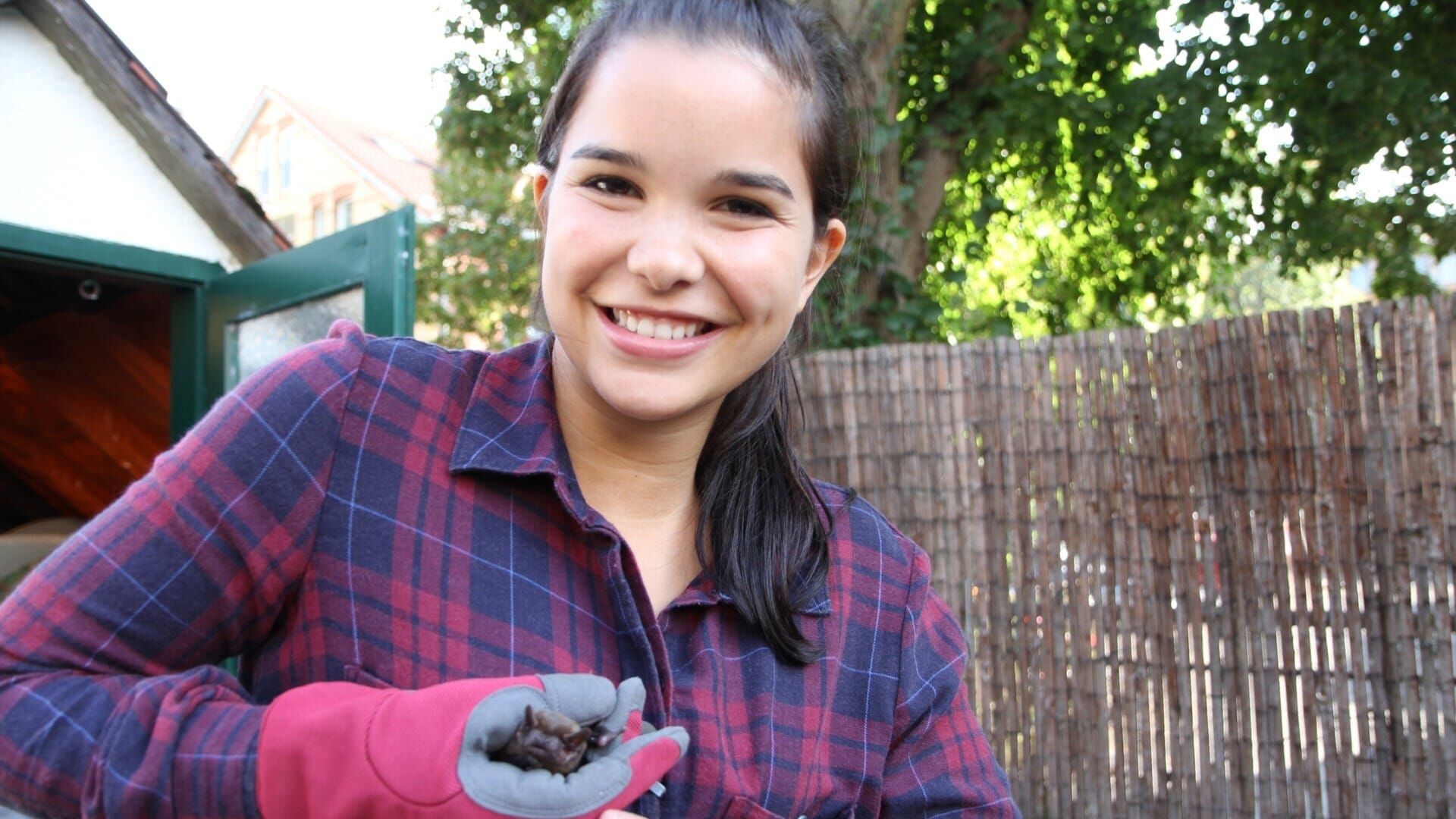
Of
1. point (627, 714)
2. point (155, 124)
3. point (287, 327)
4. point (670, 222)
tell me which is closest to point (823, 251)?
point (670, 222)

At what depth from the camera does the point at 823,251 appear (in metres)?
1.63

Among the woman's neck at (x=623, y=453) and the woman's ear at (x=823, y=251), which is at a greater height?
the woman's ear at (x=823, y=251)

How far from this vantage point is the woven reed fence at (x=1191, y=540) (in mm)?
3705

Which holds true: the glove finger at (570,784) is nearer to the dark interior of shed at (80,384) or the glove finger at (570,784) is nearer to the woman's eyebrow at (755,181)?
the woman's eyebrow at (755,181)

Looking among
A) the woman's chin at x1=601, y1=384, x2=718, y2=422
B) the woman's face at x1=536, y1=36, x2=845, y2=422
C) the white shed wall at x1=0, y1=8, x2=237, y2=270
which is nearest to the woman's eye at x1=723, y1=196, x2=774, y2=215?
the woman's face at x1=536, y1=36, x2=845, y2=422

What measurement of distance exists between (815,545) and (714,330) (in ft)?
1.38

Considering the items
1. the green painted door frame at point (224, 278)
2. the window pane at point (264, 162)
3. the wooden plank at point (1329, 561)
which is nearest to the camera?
the green painted door frame at point (224, 278)

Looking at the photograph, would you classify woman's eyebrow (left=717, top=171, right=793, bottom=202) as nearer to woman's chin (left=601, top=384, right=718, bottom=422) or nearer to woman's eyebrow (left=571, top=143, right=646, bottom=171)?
woman's eyebrow (left=571, top=143, right=646, bottom=171)

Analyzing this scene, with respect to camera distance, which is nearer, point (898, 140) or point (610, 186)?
point (610, 186)

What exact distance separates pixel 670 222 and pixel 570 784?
67 cm

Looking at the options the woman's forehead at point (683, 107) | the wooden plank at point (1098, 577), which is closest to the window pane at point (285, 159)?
the wooden plank at point (1098, 577)

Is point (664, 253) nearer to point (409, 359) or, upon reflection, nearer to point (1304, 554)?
point (409, 359)

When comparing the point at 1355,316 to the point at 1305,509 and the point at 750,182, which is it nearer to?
the point at 1305,509

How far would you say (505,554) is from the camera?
4.33 feet
